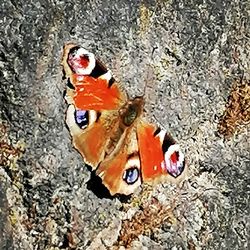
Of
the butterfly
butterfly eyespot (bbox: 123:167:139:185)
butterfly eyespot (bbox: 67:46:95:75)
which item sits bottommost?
butterfly eyespot (bbox: 123:167:139:185)

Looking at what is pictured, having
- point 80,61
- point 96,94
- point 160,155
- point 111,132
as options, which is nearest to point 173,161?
point 160,155

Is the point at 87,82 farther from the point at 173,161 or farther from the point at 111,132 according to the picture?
the point at 173,161

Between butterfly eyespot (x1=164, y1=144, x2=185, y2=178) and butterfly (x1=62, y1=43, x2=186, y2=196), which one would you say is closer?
butterfly (x1=62, y1=43, x2=186, y2=196)

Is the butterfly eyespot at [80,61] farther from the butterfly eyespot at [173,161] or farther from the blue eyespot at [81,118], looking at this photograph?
the butterfly eyespot at [173,161]

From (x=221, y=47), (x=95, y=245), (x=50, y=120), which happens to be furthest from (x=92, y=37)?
(x=95, y=245)

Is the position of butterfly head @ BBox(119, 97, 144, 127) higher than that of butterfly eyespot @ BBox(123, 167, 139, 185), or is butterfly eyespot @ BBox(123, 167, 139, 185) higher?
butterfly head @ BBox(119, 97, 144, 127)

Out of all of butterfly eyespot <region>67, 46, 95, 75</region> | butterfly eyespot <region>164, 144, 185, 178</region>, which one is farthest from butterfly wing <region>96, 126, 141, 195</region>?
butterfly eyespot <region>67, 46, 95, 75</region>

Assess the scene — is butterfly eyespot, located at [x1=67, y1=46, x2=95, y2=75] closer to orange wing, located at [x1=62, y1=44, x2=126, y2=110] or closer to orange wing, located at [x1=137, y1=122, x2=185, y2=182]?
orange wing, located at [x1=62, y1=44, x2=126, y2=110]
